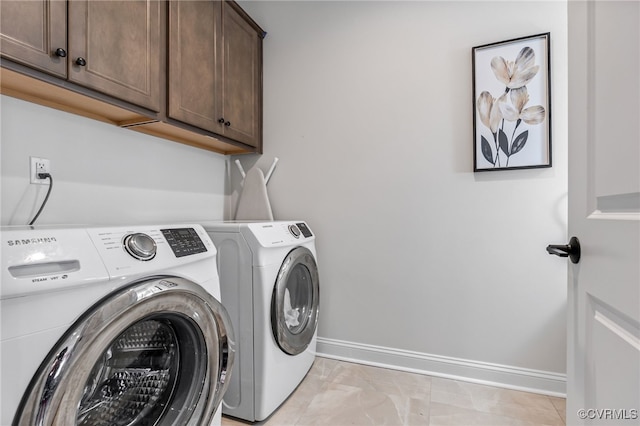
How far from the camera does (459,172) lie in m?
1.79

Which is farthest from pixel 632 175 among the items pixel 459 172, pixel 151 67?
pixel 151 67

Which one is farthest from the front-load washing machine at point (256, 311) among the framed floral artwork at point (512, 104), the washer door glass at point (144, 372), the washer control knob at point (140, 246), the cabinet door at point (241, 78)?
the framed floral artwork at point (512, 104)

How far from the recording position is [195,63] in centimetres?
158

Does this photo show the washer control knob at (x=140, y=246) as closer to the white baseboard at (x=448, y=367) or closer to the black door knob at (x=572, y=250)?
the black door knob at (x=572, y=250)

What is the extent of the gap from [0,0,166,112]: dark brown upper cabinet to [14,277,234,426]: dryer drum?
836mm

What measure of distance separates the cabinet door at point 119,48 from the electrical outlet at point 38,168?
0.40 meters

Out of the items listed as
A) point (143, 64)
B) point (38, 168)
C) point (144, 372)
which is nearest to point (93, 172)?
point (38, 168)

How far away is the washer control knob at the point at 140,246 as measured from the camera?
842 millimetres

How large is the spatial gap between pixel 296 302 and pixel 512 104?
66.6 inches

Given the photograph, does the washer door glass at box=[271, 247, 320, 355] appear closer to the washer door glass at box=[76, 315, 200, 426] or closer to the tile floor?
the tile floor

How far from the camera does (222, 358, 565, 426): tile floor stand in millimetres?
1434

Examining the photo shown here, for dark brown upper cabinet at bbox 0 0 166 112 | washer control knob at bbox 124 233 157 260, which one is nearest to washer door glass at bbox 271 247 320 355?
washer control knob at bbox 124 233 157 260

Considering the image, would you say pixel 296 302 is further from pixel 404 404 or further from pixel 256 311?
pixel 404 404

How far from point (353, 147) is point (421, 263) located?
88 cm
